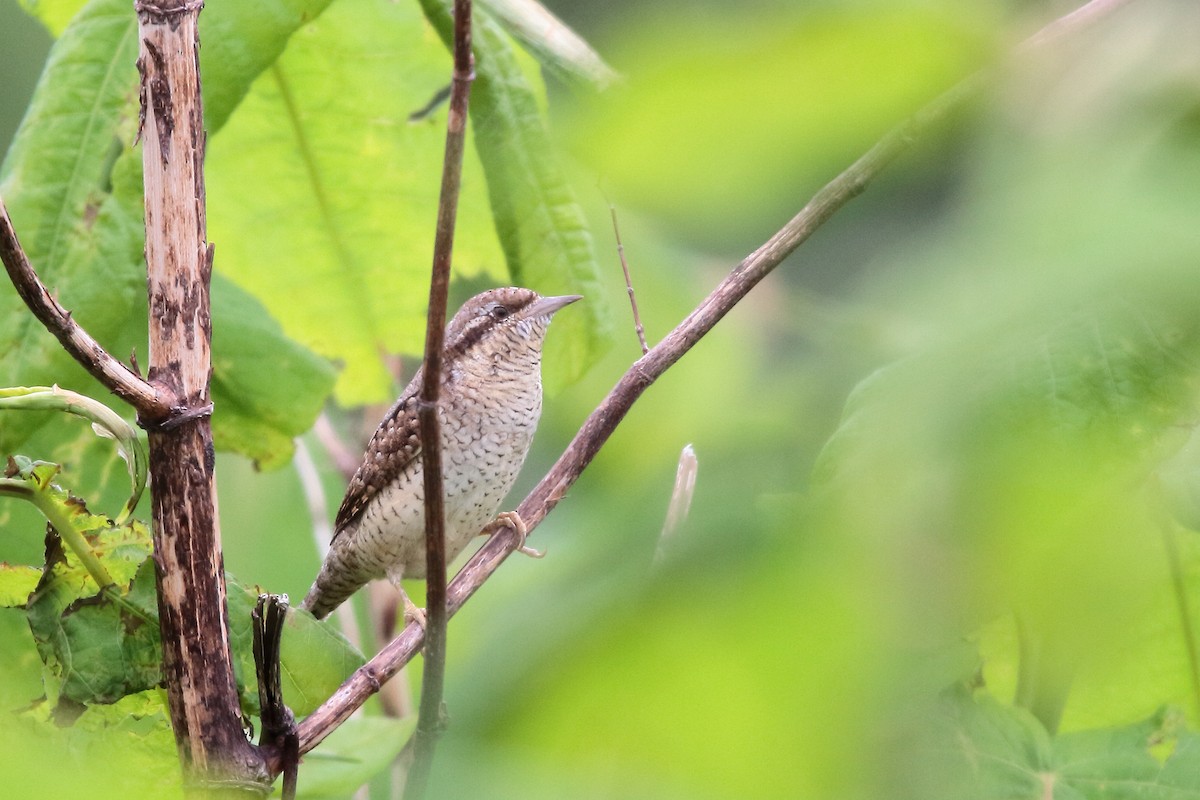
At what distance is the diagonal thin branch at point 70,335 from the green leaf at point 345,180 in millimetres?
890

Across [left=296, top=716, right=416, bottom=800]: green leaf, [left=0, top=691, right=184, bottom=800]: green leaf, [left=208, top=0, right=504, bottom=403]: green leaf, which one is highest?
[left=208, top=0, right=504, bottom=403]: green leaf

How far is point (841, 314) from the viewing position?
76 cm

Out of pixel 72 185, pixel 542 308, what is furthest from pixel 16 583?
pixel 542 308

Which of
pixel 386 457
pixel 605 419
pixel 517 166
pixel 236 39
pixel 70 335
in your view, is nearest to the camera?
pixel 70 335

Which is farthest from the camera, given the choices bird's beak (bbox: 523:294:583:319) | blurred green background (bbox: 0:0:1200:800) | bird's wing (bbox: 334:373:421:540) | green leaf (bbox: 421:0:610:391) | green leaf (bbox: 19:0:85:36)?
bird's wing (bbox: 334:373:421:540)

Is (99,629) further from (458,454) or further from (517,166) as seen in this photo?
(458,454)

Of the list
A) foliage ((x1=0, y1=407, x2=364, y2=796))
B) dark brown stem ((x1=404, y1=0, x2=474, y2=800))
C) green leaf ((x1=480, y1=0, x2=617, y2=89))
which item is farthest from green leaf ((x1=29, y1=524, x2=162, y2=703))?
green leaf ((x1=480, y1=0, x2=617, y2=89))

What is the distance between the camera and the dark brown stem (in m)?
1.03

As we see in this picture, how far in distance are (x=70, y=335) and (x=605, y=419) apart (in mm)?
760

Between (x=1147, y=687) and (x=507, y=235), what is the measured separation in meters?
0.98

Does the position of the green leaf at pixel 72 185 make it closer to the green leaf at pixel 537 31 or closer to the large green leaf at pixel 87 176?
the large green leaf at pixel 87 176

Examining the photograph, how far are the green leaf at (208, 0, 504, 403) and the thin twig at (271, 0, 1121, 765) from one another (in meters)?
0.54

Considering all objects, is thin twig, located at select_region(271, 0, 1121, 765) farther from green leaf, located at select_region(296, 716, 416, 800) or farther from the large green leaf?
the large green leaf

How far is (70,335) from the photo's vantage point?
1110 mm
